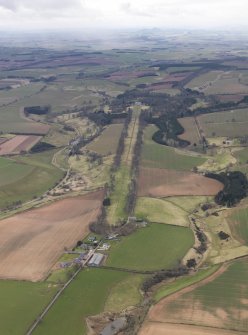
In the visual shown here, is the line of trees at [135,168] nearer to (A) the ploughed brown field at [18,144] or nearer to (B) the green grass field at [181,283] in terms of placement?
(B) the green grass field at [181,283]

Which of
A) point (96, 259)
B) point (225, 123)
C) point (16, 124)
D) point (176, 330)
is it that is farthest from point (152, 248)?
point (16, 124)

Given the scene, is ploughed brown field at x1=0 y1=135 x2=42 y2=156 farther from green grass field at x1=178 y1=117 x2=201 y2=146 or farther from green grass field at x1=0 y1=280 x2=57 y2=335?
green grass field at x1=0 y1=280 x2=57 y2=335

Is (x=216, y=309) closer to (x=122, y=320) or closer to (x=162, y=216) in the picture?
(x=122, y=320)

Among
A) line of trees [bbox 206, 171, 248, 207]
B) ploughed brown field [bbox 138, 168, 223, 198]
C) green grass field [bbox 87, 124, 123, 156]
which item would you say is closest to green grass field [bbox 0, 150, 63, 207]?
green grass field [bbox 87, 124, 123, 156]

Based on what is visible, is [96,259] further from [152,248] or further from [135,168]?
[135,168]

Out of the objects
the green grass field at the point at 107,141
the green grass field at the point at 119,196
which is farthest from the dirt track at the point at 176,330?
the green grass field at the point at 107,141

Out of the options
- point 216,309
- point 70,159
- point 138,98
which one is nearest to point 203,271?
point 216,309
